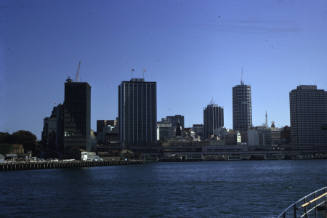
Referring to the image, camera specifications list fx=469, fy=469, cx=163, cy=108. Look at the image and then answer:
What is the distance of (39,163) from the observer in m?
186

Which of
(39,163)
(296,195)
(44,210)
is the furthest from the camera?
(39,163)

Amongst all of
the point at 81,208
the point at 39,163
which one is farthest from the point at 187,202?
the point at 39,163

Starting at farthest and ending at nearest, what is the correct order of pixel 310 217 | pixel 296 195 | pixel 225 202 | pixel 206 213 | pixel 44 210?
pixel 296 195 → pixel 225 202 → pixel 44 210 → pixel 206 213 → pixel 310 217

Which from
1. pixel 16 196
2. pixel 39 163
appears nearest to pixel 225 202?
pixel 16 196

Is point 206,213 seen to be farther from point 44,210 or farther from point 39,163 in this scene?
point 39,163

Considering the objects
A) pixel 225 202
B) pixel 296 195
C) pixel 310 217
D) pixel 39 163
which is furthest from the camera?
pixel 39 163

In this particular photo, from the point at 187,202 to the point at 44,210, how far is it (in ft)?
58.0

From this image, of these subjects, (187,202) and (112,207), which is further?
(187,202)

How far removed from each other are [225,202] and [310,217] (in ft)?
53.8

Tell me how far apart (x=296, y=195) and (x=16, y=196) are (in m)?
40.6

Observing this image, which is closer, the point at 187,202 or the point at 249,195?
the point at 187,202

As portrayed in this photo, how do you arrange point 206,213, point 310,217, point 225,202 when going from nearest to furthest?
point 310,217 → point 206,213 → point 225,202

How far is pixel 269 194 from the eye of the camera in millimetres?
67938

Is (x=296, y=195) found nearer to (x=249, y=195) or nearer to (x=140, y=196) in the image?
(x=249, y=195)
